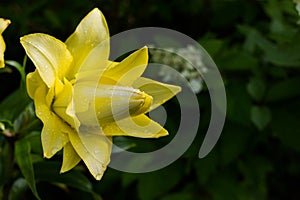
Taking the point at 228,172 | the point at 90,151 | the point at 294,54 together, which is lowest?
the point at 228,172

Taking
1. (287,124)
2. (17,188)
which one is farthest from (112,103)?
(287,124)

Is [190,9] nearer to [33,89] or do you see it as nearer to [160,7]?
[160,7]

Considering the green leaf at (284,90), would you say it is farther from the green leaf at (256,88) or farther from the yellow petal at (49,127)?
the yellow petal at (49,127)

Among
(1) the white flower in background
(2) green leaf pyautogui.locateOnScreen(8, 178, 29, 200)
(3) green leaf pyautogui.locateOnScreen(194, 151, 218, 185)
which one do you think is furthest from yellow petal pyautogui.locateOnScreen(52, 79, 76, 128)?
(3) green leaf pyautogui.locateOnScreen(194, 151, 218, 185)

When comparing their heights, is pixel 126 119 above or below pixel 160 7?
above

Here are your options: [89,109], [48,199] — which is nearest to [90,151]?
[89,109]

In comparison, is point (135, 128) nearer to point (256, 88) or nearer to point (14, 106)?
point (14, 106)

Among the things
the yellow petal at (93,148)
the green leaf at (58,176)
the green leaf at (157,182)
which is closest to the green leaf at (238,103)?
the green leaf at (157,182)
